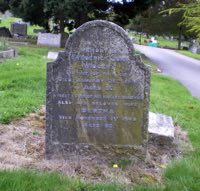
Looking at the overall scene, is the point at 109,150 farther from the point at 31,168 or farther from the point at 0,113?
the point at 0,113

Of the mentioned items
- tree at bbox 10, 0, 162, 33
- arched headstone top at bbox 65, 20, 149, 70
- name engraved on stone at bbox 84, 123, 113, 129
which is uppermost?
tree at bbox 10, 0, 162, 33

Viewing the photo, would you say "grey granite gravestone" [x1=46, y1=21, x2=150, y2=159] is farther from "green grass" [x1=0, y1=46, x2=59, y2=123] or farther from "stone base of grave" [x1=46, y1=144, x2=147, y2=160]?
"green grass" [x1=0, y1=46, x2=59, y2=123]

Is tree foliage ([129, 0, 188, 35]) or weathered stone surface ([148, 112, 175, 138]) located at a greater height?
tree foliage ([129, 0, 188, 35])

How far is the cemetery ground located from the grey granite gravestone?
34 centimetres

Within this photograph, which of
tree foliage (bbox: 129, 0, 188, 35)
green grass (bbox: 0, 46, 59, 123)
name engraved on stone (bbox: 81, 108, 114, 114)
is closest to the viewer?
name engraved on stone (bbox: 81, 108, 114, 114)

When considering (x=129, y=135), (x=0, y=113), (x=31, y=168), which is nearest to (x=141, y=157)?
(x=129, y=135)

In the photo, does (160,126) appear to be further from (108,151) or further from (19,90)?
(19,90)

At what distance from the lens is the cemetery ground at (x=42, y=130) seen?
4.39 meters

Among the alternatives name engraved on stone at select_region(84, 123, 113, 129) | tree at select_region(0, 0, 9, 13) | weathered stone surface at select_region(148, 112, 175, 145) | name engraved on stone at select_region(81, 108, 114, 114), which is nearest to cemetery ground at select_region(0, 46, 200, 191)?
weathered stone surface at select_region(148, 112, 175, 145)

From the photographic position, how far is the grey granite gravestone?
5.29 meters

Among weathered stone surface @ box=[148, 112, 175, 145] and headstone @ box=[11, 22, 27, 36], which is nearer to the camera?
weathered stone surface @ box=[148, 112, 175, 145]

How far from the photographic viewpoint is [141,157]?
5457 millimetres

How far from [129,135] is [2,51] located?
11.5 meters

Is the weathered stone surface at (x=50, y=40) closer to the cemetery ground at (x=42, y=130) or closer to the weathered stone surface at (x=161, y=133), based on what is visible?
the cemetery ground at (x=42, y=130)
